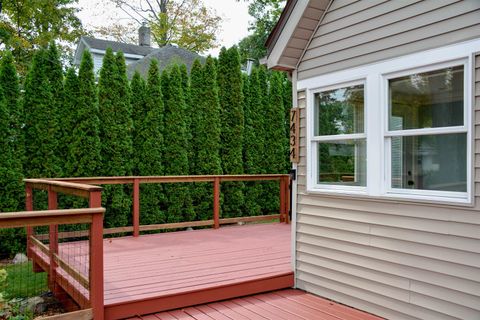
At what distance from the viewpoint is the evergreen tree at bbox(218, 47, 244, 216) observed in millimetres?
8547

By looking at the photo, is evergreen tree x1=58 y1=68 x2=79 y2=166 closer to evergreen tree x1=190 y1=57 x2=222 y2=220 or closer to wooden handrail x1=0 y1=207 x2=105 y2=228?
evergreen tree x1=190 y1=57 x2=222 y2=220

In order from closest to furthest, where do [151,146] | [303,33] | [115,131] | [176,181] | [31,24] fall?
[303,33], [176,181], [115,131], [151,146], [31,24]

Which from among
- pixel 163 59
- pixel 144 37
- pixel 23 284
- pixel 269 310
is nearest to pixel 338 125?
pixel 269 310

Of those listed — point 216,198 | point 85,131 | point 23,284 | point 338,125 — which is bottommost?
point 23,284

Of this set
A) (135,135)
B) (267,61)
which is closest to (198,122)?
(135,135)

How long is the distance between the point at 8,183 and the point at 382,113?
17.8 feet

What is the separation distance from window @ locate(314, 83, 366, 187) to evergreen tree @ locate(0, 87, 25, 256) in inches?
183

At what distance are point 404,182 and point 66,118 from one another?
17.7 ft

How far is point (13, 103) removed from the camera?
6285mm

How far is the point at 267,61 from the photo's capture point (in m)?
4.43

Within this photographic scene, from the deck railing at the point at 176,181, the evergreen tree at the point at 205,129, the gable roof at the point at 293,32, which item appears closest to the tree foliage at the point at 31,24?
the evergreen tree at the point at 205,129

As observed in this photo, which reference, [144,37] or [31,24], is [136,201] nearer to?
[31,24]

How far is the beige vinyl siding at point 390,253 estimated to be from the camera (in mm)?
3016

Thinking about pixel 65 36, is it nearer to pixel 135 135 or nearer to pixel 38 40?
pixel 38 40
